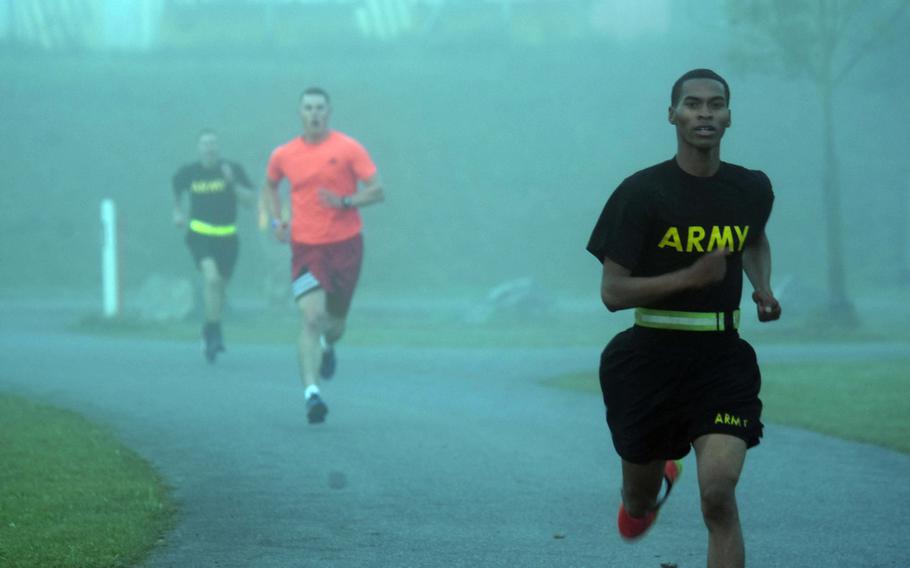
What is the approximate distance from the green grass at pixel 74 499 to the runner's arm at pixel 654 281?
212cm

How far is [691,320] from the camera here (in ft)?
16.6

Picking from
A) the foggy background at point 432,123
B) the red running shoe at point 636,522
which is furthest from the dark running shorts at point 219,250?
the foggy background at point 432,123

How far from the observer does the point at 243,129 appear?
35.7 meters

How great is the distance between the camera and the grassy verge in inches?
410

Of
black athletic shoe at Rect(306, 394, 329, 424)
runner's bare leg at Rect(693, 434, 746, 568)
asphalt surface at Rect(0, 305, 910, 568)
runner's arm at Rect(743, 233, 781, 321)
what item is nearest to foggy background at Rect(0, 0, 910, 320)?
asphalt surface at Rect(0, 305, 910, 568)

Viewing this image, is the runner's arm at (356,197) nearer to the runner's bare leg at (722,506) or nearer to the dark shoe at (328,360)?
the dark shoe at (328,360)

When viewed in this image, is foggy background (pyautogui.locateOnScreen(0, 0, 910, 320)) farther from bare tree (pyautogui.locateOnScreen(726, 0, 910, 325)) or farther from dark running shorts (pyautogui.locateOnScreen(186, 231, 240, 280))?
dark running shorts (pyautogui.locateOnScreen(186, 231, 240, 280))

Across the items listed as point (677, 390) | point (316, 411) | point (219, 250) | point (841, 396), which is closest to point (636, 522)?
point (677, 390)

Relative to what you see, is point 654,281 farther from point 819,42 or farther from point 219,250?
point 819,42

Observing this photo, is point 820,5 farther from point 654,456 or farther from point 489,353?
point 654,456

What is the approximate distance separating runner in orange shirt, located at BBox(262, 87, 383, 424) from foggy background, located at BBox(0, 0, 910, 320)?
20.8 metres

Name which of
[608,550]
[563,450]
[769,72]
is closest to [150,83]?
[769,72]

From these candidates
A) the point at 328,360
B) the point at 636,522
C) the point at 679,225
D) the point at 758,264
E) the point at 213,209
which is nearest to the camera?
the point at 679,225

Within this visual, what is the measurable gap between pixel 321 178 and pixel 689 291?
5995 mm
